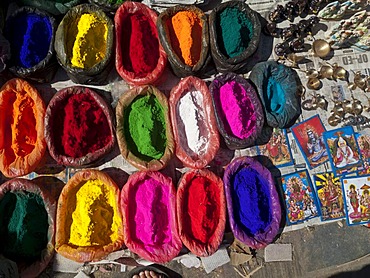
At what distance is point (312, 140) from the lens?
2.70m

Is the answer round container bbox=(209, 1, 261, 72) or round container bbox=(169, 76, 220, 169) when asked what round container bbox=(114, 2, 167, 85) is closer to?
round container bbox=(169, 76, 220, 169)

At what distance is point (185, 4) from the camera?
268cm

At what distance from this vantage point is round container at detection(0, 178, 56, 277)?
89.0 inches

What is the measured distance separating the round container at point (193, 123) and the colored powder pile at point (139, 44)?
9.7 inches

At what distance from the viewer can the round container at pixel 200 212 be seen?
236 cm

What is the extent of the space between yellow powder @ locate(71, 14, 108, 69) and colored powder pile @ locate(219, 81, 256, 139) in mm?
854

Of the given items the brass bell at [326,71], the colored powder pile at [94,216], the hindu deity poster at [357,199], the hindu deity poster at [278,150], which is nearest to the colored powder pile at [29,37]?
the colored powder pile at [94,216]

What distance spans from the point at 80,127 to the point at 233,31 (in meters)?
1.19

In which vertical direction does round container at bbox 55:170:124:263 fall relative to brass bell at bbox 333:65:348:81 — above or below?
below

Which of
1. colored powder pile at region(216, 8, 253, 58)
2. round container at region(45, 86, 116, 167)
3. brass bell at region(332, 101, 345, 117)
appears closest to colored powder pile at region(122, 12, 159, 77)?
round container at region(45, 86, 116, 167)

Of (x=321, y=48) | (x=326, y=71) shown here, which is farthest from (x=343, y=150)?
(x=321, y=48)

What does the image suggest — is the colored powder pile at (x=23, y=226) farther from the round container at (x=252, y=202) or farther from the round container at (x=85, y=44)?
the round container at (x=252, y=202)

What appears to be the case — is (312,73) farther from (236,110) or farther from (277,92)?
(236,110)

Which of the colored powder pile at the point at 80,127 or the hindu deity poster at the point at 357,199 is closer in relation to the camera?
the colored powder pile at the point at 80,127
